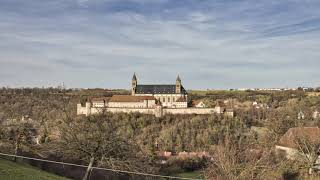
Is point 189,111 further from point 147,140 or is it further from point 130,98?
point 147,140

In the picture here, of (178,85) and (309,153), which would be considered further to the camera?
(178,85)

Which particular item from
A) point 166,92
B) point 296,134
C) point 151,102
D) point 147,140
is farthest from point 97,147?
point 166,92

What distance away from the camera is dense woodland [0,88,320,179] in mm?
20906

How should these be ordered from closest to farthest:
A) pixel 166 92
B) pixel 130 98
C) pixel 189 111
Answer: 1. pixel 189 111
2. pixel 130 98
3. pixel 166 92

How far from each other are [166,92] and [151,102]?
9460 millimetres

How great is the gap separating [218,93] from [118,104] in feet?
190

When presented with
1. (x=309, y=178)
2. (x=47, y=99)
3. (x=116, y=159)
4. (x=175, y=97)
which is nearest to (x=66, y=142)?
(x=116, y=159)

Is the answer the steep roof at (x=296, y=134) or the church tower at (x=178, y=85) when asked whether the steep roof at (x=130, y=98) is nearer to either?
the church tower at (x=178, y=85)

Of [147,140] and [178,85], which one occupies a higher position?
[178,85]

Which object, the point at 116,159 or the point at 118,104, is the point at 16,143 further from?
the point at 118,104

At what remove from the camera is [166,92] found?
10788 cm

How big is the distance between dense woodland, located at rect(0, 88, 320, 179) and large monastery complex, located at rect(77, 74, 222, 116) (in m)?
3.48

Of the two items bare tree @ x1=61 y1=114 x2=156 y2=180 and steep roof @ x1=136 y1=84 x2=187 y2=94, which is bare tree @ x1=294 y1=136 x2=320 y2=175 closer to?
bare tree @ x1=61 y1=114 x2=156 y2=180

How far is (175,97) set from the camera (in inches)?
4198
